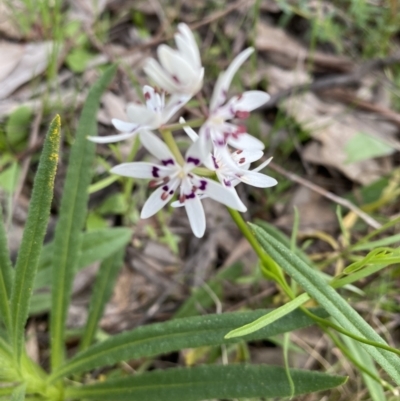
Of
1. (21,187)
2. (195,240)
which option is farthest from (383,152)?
(21,187)

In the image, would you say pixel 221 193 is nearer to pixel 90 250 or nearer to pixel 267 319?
pixel 267 319

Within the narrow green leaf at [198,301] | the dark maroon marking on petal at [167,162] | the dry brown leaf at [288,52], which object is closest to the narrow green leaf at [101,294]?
the narrow green leaf at [198,301]

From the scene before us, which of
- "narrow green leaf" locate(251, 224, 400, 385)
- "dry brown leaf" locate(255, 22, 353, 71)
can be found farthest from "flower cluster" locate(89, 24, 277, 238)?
"dry brown leaf" locate(255, 22, 353, 71)

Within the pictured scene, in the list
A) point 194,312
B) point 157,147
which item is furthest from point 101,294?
point 157,147

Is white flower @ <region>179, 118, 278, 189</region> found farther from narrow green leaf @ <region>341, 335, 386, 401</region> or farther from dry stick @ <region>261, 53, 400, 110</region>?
dry stick @ <region>261, 53, 400, 110</region>

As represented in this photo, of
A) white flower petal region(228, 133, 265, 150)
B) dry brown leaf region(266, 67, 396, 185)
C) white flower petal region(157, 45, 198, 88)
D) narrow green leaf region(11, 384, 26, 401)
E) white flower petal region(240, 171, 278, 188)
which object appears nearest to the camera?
white flower petal region(157, 45, 198, 88)

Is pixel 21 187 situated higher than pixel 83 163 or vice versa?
pixel 83 163

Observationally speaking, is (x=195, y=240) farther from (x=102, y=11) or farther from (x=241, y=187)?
(x=102, y=11)
